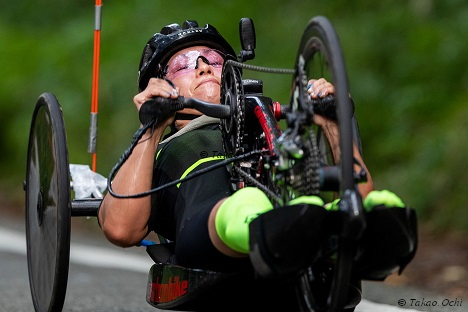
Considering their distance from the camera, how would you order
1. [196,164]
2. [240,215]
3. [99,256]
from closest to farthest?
[240,215] → [196,164] → [99,256]

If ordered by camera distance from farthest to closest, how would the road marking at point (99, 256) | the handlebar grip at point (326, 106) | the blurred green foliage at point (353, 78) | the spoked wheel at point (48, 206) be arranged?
the blurred green foliage at point (353, 78), the road marking at point (99, 256), the spoked wheel at point (48, 206), the handlebar grip at point (326, 106)

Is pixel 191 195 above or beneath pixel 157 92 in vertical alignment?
beneath

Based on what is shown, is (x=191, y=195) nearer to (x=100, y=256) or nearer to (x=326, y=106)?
(x=326, y=106)

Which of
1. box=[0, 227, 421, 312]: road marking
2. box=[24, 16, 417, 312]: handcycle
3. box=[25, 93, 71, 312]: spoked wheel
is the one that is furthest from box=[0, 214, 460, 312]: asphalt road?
box=[24, 16, 417, 312]: handcycle

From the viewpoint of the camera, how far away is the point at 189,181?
4305 millimetres

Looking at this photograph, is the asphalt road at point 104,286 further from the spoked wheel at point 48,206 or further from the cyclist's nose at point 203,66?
the cyclist's nose at point 203,66

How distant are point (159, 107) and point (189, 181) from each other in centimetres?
33

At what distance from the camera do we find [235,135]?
13.8ft

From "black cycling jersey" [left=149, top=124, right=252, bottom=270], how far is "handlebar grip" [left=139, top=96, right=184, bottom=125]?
0.95 feet

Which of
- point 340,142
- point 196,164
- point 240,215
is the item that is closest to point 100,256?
point 196,164

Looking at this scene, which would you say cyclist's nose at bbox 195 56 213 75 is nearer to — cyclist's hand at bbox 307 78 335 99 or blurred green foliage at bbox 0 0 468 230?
cyclist's hand at bbox 307 78 335 99

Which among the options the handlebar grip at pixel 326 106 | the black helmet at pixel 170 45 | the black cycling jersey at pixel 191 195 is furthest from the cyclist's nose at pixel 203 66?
the handlebar grip at pixel 326 106

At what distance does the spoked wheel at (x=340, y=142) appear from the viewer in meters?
3.27

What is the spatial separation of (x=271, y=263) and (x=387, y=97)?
6.27 m
